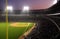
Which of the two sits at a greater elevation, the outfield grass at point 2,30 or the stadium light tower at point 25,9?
the stadium light tower at point 25,9

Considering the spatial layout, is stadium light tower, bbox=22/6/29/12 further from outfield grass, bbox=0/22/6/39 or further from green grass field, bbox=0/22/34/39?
outfield grass, bbox=0/22/6/39

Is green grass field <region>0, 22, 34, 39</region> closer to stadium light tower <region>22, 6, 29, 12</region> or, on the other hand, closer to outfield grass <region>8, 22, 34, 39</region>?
outfield grass <region>8, 22, 34, 39</region>

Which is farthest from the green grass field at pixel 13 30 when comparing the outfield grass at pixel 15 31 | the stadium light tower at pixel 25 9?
the stadium light tower at pixel 25 9

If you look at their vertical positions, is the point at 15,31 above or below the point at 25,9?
below

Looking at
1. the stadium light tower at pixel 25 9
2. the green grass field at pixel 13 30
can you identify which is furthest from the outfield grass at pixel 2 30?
the stadium light tower at pixel 25 9

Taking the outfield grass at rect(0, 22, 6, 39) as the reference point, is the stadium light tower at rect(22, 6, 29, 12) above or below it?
above

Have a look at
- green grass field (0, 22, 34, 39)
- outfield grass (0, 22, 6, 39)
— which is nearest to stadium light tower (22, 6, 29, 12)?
green grass field (0, 22, 34, 39)

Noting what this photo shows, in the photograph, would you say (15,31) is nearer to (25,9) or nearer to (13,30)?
(13,30)

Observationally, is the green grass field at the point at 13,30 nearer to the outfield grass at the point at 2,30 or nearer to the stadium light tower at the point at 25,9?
the outfield grass at the point at 2,30

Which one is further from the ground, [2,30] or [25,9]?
[25,9]

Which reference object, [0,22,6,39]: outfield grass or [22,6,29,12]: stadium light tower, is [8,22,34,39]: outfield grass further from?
[22,6,29,12]: stadium light tower

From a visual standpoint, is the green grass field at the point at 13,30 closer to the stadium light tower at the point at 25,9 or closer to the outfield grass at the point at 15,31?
the outfield grass at the point at 15,31

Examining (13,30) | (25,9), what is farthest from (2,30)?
(25,9)
